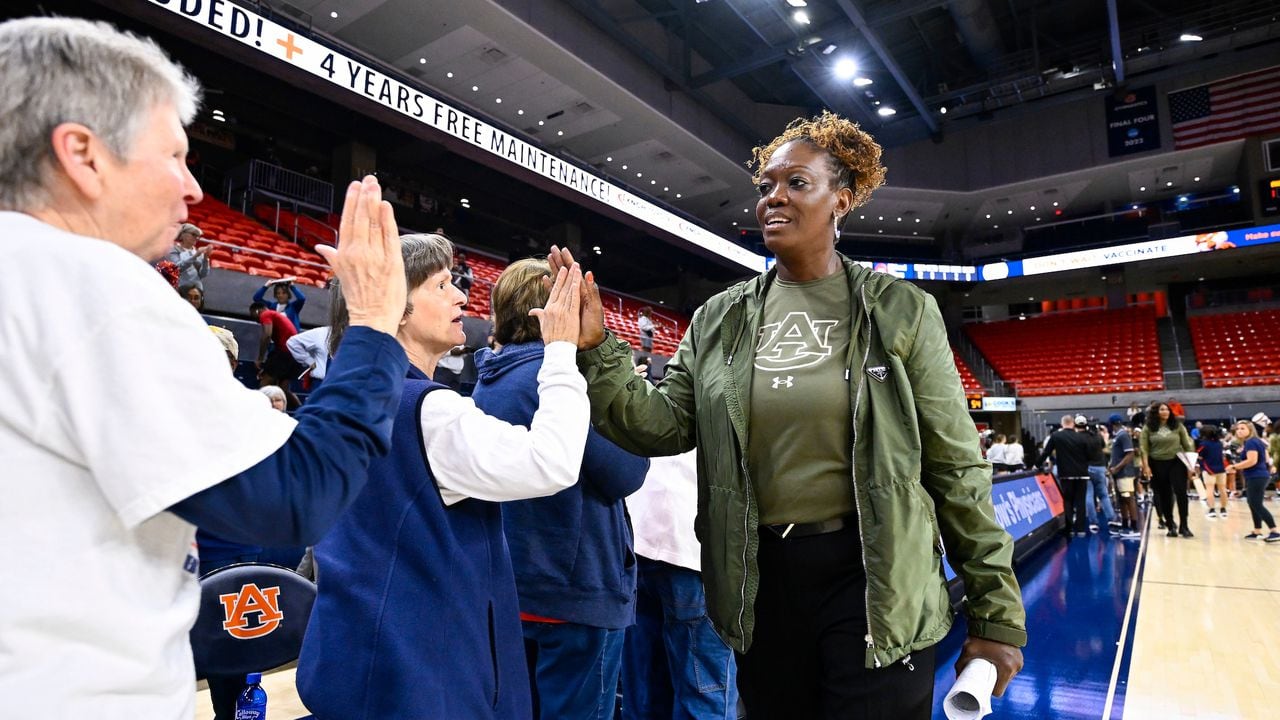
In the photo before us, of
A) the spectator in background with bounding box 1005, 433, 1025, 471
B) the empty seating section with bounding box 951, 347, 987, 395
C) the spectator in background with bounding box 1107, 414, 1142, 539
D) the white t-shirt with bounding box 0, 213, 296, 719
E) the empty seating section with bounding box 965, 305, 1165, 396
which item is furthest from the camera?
the empty seating section with bounding box 951, 347, 987, 395

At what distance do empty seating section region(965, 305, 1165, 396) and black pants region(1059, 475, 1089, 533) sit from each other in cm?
1324

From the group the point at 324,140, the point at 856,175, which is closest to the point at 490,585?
the point at 856,175

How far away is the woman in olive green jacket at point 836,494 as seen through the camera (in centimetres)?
143

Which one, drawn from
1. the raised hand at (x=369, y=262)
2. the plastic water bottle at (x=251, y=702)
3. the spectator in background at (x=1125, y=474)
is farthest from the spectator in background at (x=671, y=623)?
the spectator in background at (x=1125, y=474)

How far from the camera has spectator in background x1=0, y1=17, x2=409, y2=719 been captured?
681 millimetres

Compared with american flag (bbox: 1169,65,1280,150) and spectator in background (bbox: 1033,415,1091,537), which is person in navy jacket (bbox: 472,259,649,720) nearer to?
spectator in background (bbox: 1033,415,1091,537)

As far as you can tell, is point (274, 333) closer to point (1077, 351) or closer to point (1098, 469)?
point (1098, 469)

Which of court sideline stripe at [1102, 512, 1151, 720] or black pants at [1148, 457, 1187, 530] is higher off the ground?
black pants at [1148, 457, 1187, 530]

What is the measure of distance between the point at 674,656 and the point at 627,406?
119cm

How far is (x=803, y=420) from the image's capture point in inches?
61.1

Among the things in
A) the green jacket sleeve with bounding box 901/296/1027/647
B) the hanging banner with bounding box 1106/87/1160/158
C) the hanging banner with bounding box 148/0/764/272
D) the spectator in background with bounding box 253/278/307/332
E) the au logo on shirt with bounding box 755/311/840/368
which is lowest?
the green jacket sleeve with bounding box 901/296/1027/647

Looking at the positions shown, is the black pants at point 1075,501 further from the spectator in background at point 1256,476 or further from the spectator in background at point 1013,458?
the spectator in background at point 1013,458

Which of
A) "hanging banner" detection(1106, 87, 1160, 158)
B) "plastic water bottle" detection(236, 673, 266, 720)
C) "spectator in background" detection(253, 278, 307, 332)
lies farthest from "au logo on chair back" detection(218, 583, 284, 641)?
"hanging banner" detection(1106, 87, 1160, 158)

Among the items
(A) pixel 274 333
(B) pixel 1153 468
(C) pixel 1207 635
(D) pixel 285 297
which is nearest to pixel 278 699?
(A) pixel 274 333
